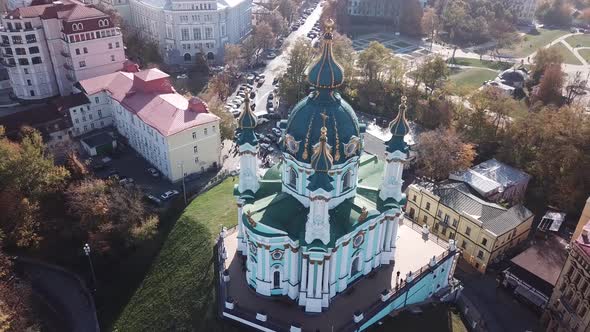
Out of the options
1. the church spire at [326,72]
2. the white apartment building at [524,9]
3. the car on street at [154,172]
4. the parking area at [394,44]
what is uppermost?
the church spire at [326,72]

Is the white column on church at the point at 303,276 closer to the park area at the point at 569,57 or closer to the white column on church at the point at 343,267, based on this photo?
the white column on church at the point at 343,267

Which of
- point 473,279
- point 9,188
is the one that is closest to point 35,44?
point 9,188

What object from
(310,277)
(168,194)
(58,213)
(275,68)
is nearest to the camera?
(310,277)

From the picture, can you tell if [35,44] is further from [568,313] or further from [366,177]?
[568,313]

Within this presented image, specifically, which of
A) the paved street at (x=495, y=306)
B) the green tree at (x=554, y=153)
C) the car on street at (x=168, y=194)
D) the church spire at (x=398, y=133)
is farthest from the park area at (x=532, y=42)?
the car on street at (x=168, y=194)

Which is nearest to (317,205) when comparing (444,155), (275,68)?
(444,155)

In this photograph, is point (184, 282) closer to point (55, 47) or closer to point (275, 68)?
point (55, 47)
